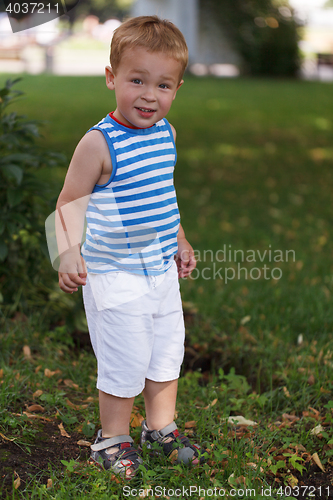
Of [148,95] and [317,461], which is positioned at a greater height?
[148,95]

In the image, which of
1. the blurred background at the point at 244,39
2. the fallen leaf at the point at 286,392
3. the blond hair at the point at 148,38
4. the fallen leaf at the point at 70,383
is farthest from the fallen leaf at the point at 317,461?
the blurred background at the point at 244,39

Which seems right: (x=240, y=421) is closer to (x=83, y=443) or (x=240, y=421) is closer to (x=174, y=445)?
(x=174, y=445)

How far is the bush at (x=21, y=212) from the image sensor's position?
2684 millimetres

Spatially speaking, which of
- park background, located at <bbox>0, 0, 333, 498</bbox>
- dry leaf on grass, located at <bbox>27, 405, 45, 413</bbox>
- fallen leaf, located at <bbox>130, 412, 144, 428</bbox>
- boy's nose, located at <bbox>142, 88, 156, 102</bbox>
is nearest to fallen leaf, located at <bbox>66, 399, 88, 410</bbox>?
A: park background, located at <bbox>0, 0, 333, 498</bbox>

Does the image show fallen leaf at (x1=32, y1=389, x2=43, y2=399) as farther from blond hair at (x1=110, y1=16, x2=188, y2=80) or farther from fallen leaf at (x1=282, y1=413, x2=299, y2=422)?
blond hair at (x1=110, y1=16, x2=188, y2=80)

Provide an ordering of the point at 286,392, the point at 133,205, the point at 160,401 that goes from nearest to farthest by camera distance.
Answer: the point at 133,205, the point at 160,401, the point at 286,392

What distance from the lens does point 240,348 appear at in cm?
293

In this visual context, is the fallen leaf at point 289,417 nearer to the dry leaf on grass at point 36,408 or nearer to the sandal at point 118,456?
the sandal at point 118,456

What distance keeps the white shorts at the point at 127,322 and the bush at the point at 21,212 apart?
0.99 metres

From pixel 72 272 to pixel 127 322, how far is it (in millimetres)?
265

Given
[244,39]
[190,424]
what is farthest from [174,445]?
[244,39]

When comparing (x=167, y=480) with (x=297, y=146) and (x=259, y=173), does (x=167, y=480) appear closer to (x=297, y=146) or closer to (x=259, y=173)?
(x=259, y=173)

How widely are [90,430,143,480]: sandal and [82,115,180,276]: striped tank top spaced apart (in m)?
0.65

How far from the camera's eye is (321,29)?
34.8 m
